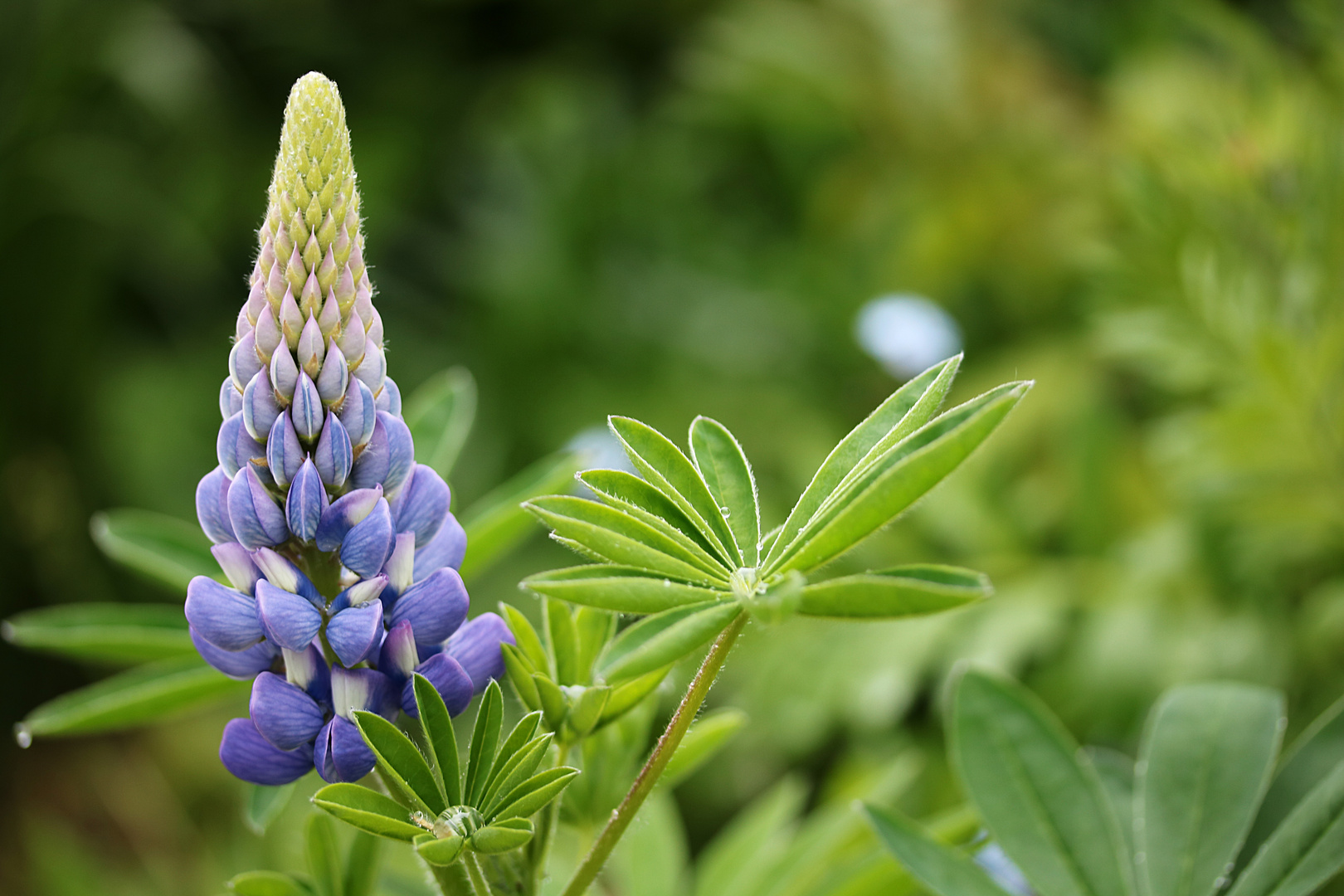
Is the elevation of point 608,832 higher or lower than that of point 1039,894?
higher

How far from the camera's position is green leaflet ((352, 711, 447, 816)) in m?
0.65

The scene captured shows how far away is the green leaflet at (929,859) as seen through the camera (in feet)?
2.73

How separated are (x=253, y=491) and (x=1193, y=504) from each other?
1546 millimetres

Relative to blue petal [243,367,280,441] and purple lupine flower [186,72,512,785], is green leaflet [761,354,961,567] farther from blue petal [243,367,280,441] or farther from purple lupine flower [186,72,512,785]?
blue petal [243,367,280,441]

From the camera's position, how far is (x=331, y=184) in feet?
2.20

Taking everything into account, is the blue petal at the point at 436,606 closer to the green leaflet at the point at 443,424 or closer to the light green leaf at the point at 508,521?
the light green leaf at the point at 508,521

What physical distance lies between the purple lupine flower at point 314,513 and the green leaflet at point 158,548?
447 mm

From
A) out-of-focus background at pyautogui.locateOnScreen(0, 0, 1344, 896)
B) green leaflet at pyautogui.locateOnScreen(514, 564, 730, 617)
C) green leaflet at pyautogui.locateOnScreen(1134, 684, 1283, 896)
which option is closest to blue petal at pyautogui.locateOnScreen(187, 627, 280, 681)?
green leaflet at pyautogui.locateOnScreen(514, 564, 730, 617)

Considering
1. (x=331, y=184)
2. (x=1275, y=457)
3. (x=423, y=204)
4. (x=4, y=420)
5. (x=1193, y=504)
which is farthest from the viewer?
(x=423, y=204)

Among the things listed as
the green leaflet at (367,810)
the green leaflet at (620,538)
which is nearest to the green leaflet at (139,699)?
the green leaflet at (367,810)

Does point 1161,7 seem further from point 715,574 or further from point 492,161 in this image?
point 715,574

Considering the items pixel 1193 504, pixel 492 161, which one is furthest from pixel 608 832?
pixel 492 161

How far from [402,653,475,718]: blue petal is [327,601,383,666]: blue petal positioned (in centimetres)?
4

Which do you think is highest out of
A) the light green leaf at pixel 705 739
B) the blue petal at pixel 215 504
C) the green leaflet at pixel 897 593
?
the blue petal at pixel 215 504
